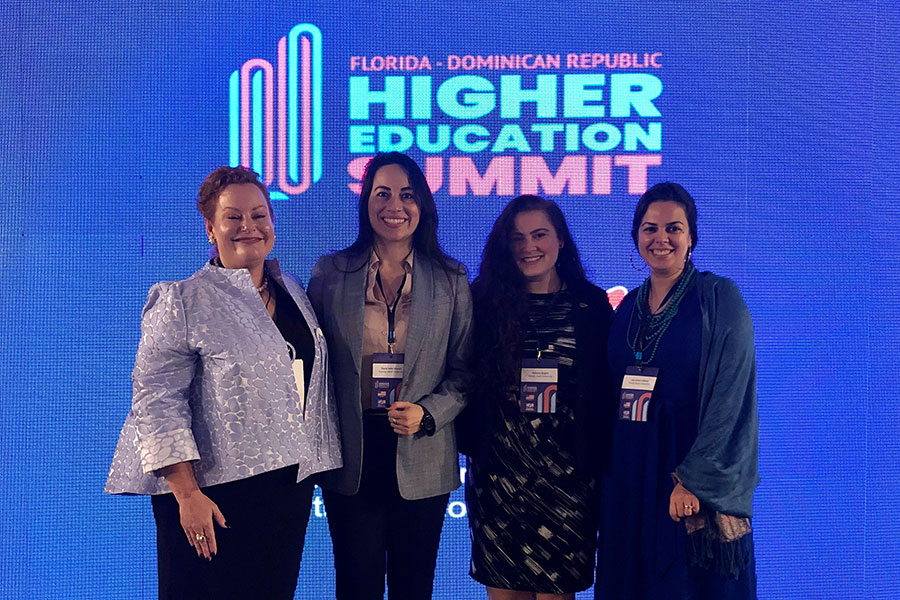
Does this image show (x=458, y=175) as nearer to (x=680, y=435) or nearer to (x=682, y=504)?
(x=680, y=435)

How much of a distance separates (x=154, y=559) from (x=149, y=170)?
161cm

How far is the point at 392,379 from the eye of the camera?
201 centimetres

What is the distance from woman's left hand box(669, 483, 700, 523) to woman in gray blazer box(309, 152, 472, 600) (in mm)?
594

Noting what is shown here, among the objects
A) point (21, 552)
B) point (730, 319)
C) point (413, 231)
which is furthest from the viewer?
point (21, 552)

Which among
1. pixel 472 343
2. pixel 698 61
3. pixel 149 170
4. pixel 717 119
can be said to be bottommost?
pixel 472 343

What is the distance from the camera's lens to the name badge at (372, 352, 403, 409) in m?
2.00

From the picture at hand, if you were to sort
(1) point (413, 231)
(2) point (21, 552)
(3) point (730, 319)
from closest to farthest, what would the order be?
(3) point (730, 319) → (1) point (413, 231) → (2) point (21, 552)

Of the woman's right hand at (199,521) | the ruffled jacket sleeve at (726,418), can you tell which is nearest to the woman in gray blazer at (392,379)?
the woman's right hand at (199,521)

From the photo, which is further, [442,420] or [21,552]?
[21,552]

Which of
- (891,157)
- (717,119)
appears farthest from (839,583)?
(717,119)

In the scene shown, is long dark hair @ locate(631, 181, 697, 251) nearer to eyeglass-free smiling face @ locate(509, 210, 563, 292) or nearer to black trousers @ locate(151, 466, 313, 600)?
eyeglass-free smiling face @ locate(509, 210, 563, 292)

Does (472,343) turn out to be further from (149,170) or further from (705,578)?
(149,170)

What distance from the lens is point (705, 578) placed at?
1.97 meters

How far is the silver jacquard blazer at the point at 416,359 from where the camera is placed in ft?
6.57
